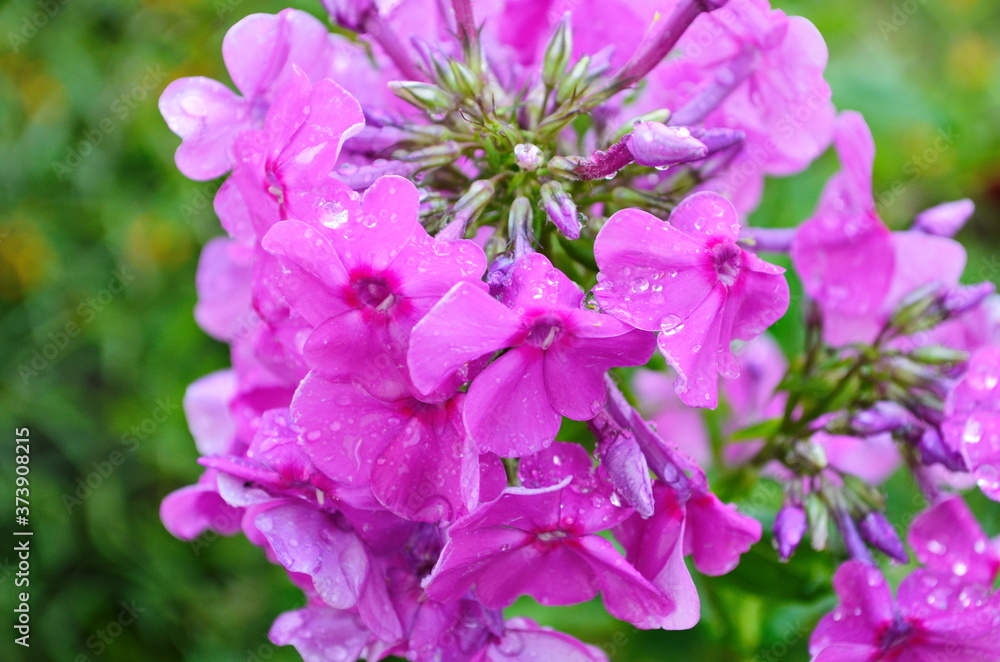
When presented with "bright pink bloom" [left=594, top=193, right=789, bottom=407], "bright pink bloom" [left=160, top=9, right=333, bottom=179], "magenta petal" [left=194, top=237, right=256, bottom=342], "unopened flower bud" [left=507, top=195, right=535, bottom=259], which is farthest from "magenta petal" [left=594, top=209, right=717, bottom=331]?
→ "magenta petal" [left=194, top=237, right=256, bottom=342]

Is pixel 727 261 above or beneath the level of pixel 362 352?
beneath

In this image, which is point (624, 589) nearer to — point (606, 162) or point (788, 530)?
point (788, 530)

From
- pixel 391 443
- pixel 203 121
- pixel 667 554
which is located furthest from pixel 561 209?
pixel 203 121

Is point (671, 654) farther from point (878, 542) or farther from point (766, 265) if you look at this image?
point (766, 265)

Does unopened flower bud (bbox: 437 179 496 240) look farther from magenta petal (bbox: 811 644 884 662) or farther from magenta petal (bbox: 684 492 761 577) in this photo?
magenta petal (bbox: 811 644 884 662)

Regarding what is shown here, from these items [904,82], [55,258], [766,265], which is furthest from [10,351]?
[904,82]

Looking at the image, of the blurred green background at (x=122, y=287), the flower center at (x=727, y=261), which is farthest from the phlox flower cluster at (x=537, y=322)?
the blurred green background at (x=122, y=287)
